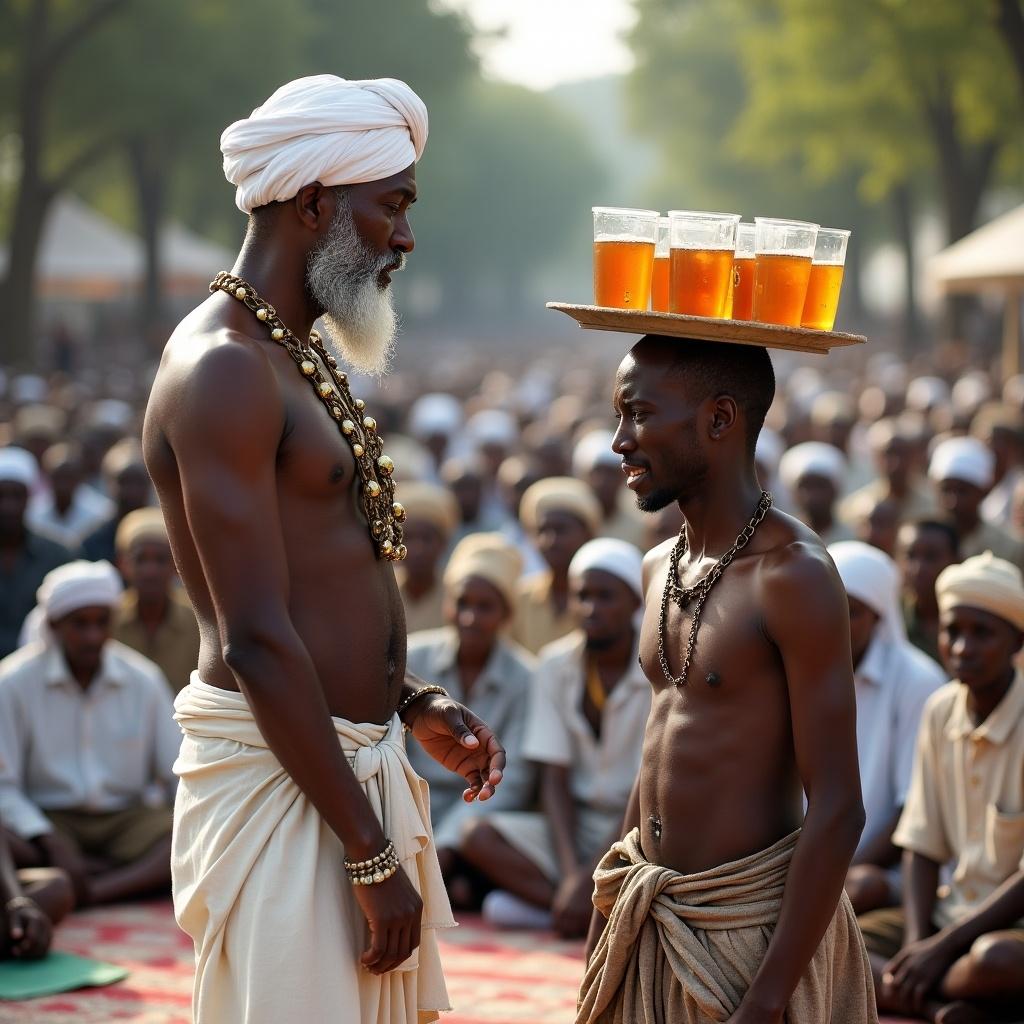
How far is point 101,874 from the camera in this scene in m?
6.50

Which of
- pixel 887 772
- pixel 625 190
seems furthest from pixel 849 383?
pixel 625 190

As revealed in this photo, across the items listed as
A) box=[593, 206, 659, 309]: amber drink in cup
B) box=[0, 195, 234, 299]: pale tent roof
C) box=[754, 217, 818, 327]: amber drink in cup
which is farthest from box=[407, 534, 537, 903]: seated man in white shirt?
box=[0, 195, 234, 299]: pale tent roof

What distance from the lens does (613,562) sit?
20.9ft

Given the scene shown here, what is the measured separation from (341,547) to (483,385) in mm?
24506

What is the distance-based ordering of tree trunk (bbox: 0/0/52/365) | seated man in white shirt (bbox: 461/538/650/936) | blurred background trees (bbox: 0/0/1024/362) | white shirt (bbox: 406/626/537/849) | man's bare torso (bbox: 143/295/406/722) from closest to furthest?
man's bare torso (bbox: 143/295/406/722) < seated man in white shirt (bbox: 461/538/650/936) < white shirt (bbox: 406/626/537/849) < tree trunk (bbox: 0/0/52/365) < blurred background trees (bbox: 0/0/1024/362)

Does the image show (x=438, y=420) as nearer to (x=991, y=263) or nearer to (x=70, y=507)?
(x=70, y=507)

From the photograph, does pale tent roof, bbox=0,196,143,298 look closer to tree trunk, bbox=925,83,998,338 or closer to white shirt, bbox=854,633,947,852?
tree trunk, bbox=925,83,998,338

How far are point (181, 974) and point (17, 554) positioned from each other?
3698 mm

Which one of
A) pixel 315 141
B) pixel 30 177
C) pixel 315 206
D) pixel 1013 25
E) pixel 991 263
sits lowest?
pixel 315 206

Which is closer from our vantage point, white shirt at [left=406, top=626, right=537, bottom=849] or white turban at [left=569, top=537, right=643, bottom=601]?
white turban at [left=569, top=537, right=643, bottom=601]

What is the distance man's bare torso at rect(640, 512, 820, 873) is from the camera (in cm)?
293

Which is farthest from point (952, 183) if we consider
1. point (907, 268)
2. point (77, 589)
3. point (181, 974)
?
point (181, 974)

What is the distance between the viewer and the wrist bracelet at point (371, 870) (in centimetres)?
278

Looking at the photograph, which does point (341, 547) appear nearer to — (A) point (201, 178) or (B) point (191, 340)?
(B) point (191, 340)
